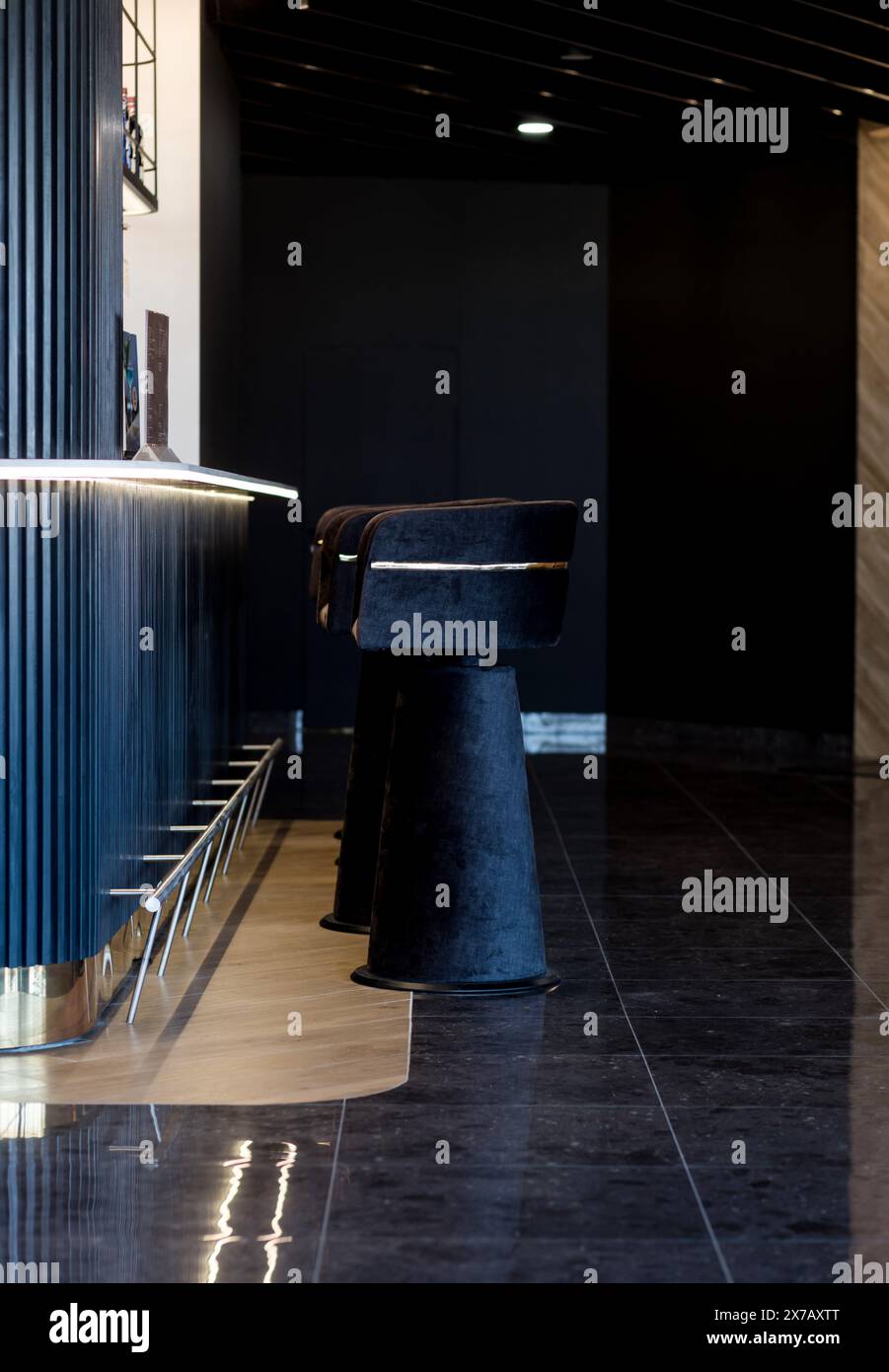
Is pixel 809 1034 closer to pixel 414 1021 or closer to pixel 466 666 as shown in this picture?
pixel 414 1021

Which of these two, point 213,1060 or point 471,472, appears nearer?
point 213,1060

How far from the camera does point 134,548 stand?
3771 mm

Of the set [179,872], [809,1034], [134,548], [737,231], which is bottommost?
[809,1034]

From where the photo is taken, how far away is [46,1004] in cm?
329

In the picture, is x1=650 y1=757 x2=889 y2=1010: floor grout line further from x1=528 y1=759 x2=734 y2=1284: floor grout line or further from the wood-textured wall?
the wood-textured wall

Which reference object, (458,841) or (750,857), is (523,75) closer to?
(750,857)

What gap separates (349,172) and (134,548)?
677cm

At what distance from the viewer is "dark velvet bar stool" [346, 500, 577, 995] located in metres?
3.62

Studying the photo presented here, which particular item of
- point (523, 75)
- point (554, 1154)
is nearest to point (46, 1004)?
point (554, 1154)

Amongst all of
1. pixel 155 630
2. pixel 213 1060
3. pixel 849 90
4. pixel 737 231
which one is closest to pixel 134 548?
pixel 155 630

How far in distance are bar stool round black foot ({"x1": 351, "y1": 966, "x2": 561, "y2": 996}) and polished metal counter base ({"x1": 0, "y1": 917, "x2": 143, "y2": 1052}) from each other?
712 millimetres

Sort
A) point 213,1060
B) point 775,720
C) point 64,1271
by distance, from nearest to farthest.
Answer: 1. point 64,1271
2. point 213,1060
3. point 775,720

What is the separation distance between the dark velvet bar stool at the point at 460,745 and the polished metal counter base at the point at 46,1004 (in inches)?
29.3

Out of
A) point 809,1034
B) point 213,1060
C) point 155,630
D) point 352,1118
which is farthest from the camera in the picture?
point 155,630
